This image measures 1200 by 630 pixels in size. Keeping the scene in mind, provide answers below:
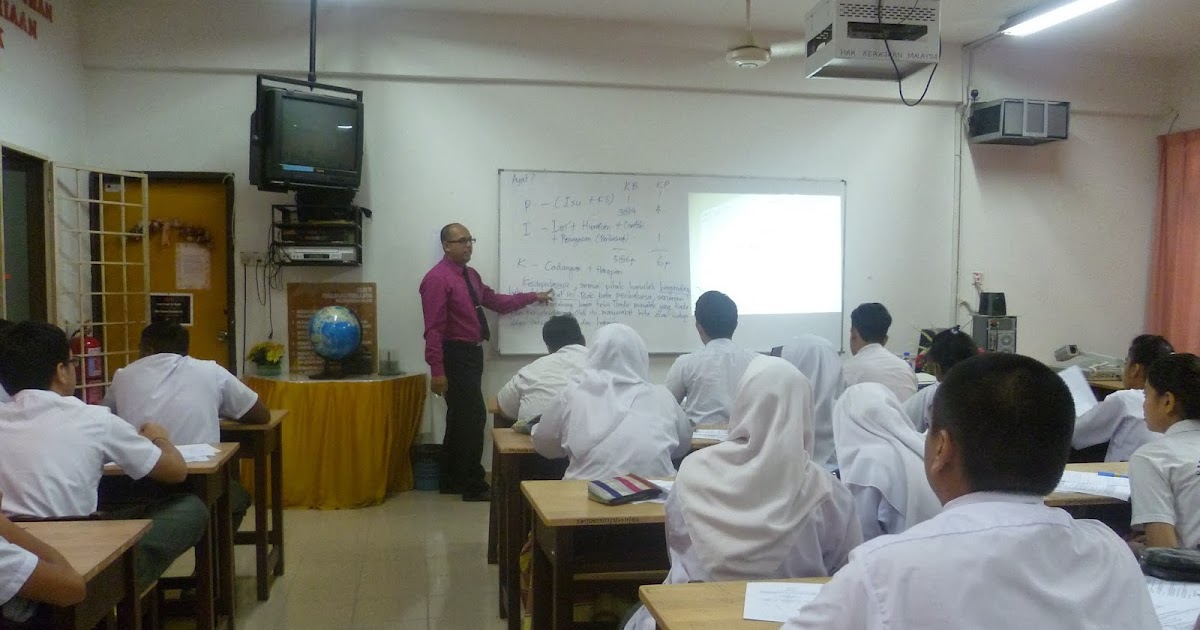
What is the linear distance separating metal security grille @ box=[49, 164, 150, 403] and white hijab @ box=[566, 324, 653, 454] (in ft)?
10.7

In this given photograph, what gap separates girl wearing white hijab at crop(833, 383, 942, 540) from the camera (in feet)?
7.54

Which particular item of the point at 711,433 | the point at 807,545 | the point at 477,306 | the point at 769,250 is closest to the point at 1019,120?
the point at 769,250

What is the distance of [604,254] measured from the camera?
586 centimetres

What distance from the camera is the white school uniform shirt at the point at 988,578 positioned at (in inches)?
41.4

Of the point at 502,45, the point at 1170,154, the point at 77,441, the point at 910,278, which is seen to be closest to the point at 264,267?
the point at 502,45

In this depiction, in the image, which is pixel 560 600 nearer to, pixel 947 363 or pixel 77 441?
pixel 77 441

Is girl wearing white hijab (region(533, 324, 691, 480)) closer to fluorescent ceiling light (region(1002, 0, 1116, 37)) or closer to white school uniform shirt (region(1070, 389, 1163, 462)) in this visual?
white school uniform shirt (region(1070, 389, 1163, 462))

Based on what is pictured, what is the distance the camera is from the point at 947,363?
3393 mm

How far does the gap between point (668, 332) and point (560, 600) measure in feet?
12.2

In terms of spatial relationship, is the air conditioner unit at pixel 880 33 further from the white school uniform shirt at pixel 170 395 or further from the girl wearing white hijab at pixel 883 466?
the white school uniform shirt at pixel 170 395

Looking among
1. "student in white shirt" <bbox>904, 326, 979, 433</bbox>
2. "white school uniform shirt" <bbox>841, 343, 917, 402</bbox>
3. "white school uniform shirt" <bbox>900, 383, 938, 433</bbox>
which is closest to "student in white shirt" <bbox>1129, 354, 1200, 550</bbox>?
"student in white shirt" <bbox>904, 326, 979, 433</bbox>

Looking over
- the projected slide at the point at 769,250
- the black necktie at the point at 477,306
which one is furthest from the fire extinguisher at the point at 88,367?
the projected slide at the point at 769,250

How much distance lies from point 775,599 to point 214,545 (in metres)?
2.46

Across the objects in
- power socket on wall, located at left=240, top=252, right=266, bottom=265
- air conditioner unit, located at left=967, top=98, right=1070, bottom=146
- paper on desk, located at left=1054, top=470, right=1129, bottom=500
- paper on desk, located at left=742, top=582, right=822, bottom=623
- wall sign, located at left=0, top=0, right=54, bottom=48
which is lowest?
paper on desk, located at left=1054, top=470, right=1129, bottom=500
